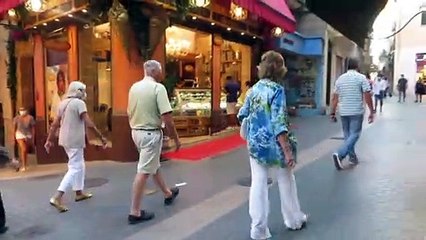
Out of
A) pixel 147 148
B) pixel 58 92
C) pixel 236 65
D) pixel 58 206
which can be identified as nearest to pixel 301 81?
pixel 236 65

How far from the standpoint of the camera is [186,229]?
5098 mm

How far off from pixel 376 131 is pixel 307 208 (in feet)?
28.6

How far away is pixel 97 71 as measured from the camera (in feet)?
37.5

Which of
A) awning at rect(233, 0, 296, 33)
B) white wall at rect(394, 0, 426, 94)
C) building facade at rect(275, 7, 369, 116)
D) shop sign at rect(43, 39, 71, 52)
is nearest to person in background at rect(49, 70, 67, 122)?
shop sign at rect(43, 39, 71, 52)

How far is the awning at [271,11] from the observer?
1043 cm

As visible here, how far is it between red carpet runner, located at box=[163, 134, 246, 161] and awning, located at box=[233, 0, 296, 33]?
10.5 ft

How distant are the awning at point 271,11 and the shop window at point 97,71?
3108mm

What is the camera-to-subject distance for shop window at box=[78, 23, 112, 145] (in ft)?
34.1

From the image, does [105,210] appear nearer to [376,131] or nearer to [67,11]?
[67,11]

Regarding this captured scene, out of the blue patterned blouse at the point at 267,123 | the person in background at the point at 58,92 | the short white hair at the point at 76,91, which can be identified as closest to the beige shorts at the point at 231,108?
the person in background at the point at 58,92

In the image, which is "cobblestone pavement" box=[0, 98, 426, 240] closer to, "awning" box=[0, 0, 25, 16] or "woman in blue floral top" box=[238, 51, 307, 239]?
"woman in blue floral top" box=[238, 51, 307, 239]

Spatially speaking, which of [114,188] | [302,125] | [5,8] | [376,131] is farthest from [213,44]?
[114,188]

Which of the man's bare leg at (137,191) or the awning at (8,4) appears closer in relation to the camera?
the man's bare leg at (137,191)

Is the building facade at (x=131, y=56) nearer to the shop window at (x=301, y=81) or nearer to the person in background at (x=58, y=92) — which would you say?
the person in background at (x=58, y=92)
